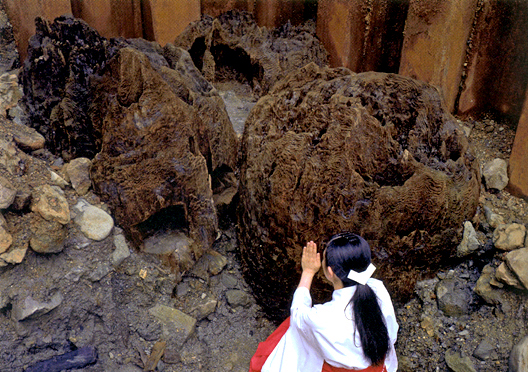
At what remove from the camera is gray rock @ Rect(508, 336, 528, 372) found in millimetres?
2506

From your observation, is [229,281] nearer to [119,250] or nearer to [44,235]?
[119,250]

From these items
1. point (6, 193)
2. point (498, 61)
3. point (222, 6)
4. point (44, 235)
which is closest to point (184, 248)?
point (44, 235)

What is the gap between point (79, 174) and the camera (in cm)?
312

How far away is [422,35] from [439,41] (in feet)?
0.45

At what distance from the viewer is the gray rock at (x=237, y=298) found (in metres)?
3.13

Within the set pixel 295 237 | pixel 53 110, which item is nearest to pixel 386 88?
pixel 295 237

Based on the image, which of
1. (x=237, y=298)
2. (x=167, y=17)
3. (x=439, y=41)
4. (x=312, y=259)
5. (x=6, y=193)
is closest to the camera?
(x=312, y=259)

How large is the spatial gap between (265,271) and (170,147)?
1020 mm

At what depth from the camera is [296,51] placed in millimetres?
4102

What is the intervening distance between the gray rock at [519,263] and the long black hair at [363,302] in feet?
4.08

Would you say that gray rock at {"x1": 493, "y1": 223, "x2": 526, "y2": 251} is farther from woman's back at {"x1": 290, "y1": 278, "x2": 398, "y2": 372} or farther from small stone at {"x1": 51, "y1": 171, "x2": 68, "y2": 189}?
small stone at {"x1": 51, "y1": 171, "x2": 68, "y2": 189}

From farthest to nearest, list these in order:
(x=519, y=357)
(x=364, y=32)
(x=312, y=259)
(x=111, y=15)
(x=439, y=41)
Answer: (x=364, y=32) → (x=111, y=15) → (x=439, y=41) → (x=519, y=357) → (x=312, y=259)

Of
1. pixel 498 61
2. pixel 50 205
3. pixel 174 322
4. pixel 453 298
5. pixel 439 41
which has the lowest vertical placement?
pixel 174 322

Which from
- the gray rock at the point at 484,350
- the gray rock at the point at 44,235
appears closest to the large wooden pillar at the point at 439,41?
the gray rock at the point at 484,350
